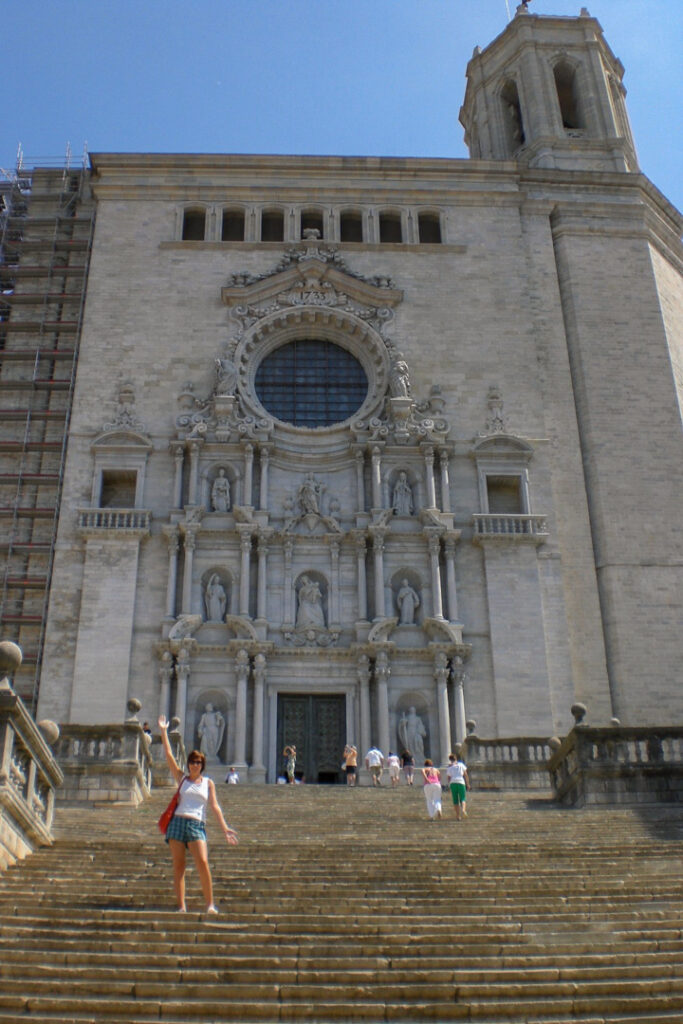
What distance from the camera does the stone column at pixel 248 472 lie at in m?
23.4

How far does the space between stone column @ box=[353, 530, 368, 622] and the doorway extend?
69.4 inches

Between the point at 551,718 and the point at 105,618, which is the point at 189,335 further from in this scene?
the point at 551,718

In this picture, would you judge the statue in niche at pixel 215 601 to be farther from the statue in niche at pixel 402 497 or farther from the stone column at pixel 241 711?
the statue in niche at pixel 402 497

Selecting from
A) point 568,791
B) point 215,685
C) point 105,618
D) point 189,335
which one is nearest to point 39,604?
point 105,618

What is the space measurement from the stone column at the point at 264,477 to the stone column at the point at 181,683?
12.1 feet

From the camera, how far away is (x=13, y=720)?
11.1m

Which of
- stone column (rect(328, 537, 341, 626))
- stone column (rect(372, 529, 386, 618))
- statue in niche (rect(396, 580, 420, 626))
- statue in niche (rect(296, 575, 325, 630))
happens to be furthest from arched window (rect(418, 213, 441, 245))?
statue in niche (rect(296, 575, 325, 630))

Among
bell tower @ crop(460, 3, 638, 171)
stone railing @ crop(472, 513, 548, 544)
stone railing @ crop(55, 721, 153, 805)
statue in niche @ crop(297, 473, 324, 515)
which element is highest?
bell tower @ crop(460, 3, 638, 171)

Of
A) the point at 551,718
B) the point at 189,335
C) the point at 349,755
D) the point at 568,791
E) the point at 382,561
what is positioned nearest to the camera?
the point at 568,791

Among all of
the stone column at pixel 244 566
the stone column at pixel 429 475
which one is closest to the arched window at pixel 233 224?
the stone column at pixel 429 475

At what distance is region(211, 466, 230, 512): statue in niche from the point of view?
23.5 metres

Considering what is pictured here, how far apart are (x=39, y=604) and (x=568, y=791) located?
1205 cm

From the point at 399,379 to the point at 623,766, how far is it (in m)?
12.1

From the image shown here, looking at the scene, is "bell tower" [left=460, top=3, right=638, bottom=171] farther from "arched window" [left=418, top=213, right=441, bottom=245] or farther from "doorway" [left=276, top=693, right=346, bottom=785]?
"doorway" [left=276, top=693, right=346, bottom=785]
